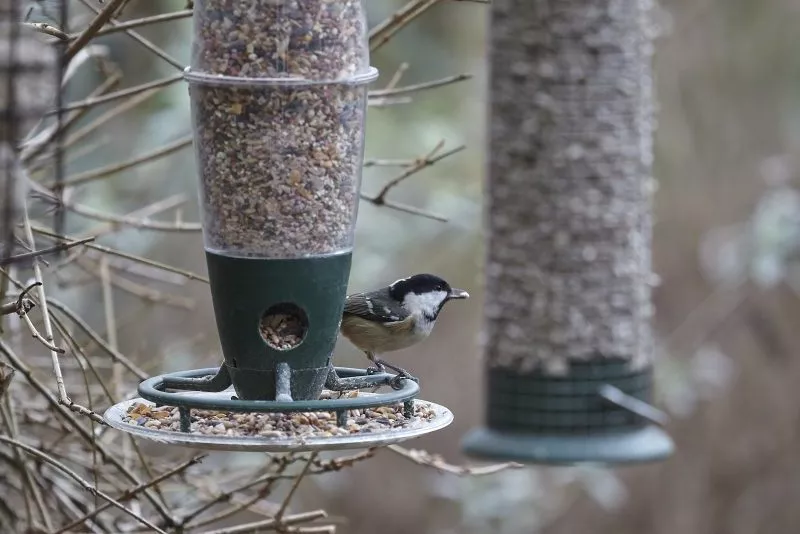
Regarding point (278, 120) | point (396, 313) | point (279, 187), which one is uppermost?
point (278, 120)

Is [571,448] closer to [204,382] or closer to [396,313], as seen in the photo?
[396,313]

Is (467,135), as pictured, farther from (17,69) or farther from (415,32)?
(17,69)

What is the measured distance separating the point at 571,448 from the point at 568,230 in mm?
1004

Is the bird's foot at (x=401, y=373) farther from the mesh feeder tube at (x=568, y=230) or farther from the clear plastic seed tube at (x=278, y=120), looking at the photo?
the mesh feeder tube at (x=568, y=230)

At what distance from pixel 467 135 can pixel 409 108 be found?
0.64m

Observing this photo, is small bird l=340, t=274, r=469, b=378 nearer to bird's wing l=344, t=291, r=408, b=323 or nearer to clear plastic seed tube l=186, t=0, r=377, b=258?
bird's wing l=344, t=291, r=408, b=323

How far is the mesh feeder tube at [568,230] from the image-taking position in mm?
6453

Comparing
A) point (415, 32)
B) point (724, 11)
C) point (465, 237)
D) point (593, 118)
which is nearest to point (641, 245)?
point (593, 118)

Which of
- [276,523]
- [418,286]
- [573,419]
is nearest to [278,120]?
[418,286]

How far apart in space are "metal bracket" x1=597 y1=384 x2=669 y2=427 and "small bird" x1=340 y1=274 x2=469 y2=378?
8.42ft

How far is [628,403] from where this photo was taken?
6.52 m

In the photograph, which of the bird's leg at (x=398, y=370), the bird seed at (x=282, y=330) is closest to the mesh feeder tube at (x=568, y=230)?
the bird's leg at (x=398, y=370)

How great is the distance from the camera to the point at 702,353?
33.2 feet

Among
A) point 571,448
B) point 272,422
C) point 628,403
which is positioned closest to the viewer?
point 272,422
